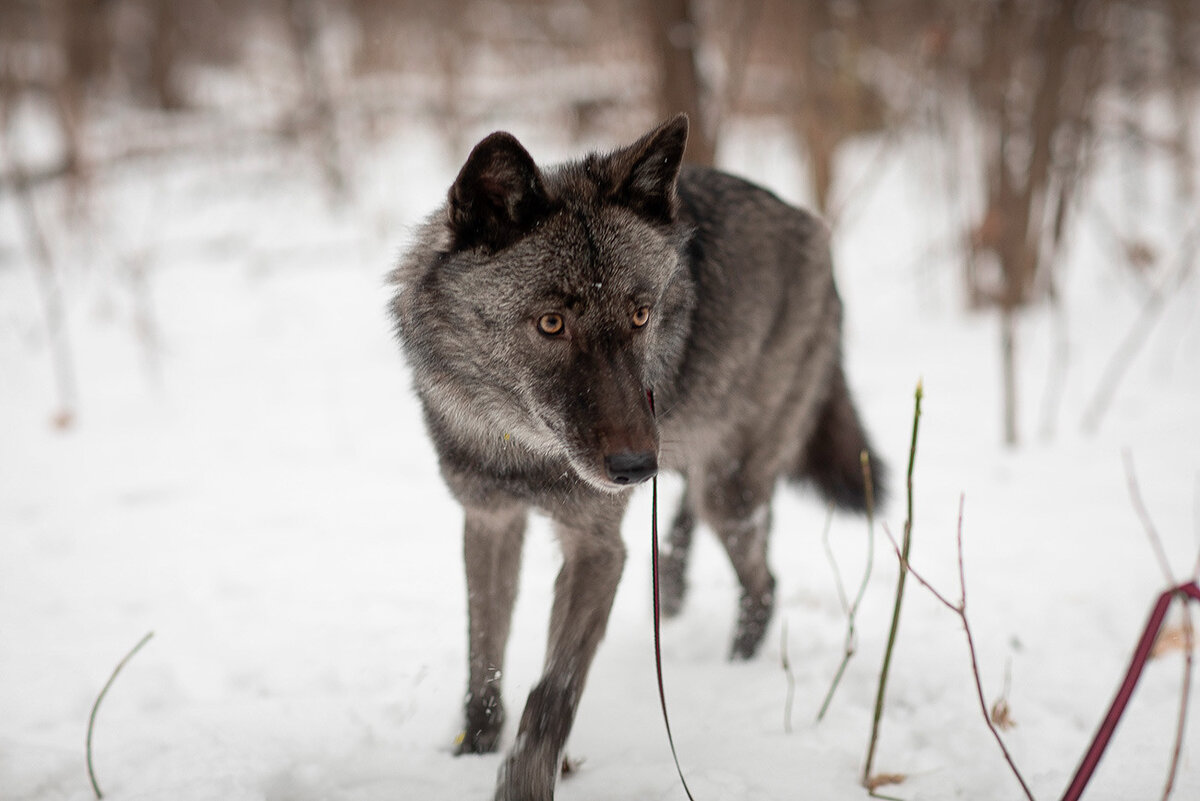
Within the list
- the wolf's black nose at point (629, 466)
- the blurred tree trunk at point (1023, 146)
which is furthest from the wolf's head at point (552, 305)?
the blurred tree trunk at point (1023, 146)

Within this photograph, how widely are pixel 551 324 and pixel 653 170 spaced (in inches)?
21.3

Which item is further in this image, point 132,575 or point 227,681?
point 132,575

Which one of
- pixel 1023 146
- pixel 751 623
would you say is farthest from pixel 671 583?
pixel 1023 146

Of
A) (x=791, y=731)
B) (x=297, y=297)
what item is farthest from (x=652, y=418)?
(x=297, y=297)

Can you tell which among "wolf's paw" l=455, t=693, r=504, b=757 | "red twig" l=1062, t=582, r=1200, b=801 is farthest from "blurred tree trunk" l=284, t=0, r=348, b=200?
"red twig" l=1062, t=582, r=1200, b=801

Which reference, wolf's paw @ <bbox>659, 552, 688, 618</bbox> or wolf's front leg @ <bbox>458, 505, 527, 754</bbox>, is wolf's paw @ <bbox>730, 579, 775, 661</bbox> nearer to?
wolf's paw @ <bbox>659, 552, 688, 618</bbox>

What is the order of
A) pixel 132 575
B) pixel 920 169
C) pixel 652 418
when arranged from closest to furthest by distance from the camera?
pixel 652 418
pixel 132 575
pixel 920 169

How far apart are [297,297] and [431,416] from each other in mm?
7387

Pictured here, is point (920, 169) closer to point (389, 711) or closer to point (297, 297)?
point (297, 297)

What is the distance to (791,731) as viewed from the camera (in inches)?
87.3

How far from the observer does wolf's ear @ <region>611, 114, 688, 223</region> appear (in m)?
1.95

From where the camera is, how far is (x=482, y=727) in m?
2.26

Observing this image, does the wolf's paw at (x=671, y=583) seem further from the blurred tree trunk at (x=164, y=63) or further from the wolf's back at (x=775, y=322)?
the blurred tree trunk at (x=164, y=63)

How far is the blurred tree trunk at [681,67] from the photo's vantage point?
16.1 ft
